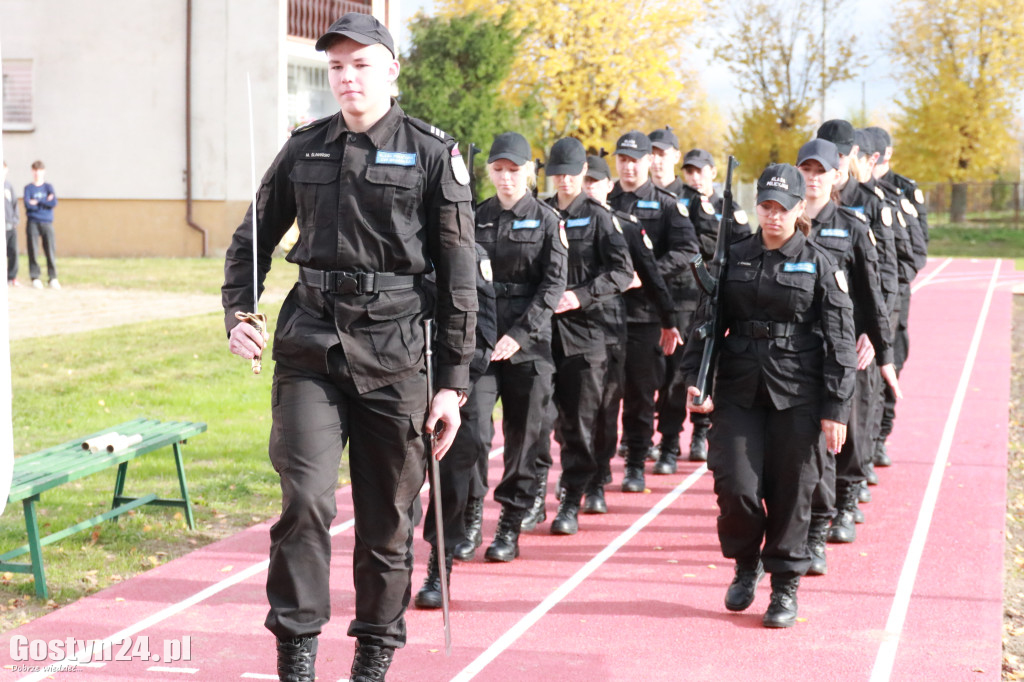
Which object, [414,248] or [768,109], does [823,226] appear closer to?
[414,248]

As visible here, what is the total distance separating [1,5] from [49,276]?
9.83 metres

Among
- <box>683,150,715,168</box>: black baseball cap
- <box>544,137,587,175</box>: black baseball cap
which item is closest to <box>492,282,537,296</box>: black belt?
<box>544,137,587,175</box>: black baseball cap

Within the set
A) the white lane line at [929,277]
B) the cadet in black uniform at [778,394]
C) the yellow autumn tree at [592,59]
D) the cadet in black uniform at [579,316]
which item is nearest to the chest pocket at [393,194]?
the cadet in black uniform at [778,394]

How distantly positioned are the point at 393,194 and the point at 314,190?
0.90 feet

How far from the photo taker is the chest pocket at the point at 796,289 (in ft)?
19.9

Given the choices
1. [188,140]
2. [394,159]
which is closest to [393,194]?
[394,159]

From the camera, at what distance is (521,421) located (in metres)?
7.08

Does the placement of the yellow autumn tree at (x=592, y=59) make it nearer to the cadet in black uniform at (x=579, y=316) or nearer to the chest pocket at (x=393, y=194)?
the cadet in black uniform at (x=579, y=316)

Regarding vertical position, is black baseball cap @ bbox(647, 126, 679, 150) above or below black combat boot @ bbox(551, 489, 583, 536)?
above

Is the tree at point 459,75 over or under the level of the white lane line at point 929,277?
over

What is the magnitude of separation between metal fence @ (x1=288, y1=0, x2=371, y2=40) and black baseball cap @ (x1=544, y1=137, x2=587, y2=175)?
935 inches

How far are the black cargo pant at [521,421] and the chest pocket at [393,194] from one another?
2732mm

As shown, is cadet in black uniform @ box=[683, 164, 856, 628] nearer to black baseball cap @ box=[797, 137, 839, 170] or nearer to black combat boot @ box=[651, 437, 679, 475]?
black baseball cap @ box=[797, 137, 839, 170]

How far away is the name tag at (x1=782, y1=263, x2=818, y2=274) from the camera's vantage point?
20.0 feet
